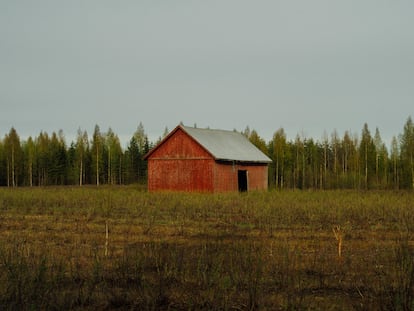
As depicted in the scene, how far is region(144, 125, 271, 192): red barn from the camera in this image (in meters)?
35.7

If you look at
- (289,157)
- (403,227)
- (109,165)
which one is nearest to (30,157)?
(109,165)

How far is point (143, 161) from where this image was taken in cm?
7406

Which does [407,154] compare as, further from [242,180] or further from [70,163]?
[70,163]

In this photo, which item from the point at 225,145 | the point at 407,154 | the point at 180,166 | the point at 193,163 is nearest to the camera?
the point at 193,163

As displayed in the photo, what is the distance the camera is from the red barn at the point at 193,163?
1405 inches

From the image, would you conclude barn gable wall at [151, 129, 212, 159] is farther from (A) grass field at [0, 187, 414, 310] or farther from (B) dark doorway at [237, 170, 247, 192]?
(A) grass field at [0, 187, 414, 310]

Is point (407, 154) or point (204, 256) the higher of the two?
point (407, 154)

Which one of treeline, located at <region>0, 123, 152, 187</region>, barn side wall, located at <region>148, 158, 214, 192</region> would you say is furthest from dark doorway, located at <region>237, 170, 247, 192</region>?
treeline, located at <region>0, 123, 152, 187</region>

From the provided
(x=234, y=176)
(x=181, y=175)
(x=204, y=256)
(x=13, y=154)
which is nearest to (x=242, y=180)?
(x=234, y=176)

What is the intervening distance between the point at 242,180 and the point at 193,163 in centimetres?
722

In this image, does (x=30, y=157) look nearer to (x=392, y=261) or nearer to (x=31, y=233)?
(x=31, y=233)

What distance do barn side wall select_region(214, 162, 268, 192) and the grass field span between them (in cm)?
1061

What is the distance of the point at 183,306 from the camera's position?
297 inches

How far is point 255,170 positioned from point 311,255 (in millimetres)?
30284
